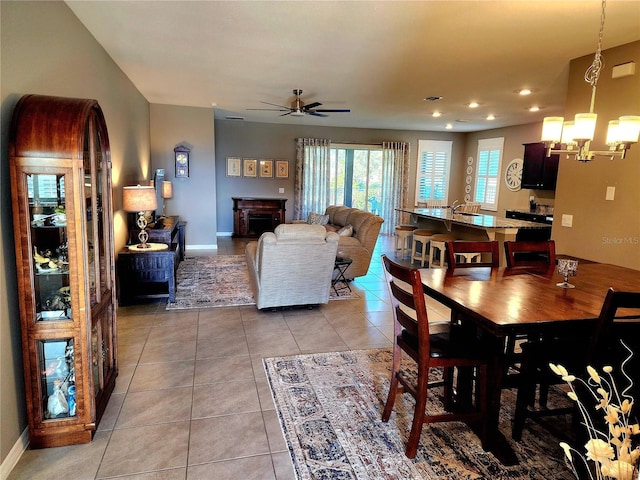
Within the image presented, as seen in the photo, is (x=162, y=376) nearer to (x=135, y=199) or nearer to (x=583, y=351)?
(x=135, y=199)

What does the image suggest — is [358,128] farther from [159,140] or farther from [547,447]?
[547,447]

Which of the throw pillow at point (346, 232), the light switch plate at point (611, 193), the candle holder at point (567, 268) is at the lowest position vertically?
the throw pillow at point (346, 232)

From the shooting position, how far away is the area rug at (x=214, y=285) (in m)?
4.55

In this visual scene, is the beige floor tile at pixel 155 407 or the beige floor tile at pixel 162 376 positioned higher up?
the beige floor tile at pixel 162 376

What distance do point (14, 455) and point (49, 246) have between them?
1.08 metres

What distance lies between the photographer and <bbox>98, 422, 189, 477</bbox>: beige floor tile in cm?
198

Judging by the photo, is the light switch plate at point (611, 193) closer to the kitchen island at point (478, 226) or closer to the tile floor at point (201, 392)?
the kitchen island at point (478, 226)

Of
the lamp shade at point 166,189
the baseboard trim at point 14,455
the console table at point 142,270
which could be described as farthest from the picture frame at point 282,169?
the baseboard trim at point 14,455

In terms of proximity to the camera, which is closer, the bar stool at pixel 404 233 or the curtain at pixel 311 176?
the bar stool at pixel 404 233

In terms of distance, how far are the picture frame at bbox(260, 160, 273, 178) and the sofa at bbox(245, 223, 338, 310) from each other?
17.9ft

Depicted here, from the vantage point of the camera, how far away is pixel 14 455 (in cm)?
198

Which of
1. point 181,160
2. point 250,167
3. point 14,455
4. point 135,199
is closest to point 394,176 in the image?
point 250,167

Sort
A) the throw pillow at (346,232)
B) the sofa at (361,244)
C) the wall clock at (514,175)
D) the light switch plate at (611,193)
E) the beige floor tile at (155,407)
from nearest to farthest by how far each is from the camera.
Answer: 1. the beige floor tile at (155,407)
2. the light switch plate at (611,193)
3. the sofa at (361,244)
4. the throw pillow at (346,232)
5. the wall clock at (514,175)

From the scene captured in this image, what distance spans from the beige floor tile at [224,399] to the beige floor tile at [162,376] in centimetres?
17
